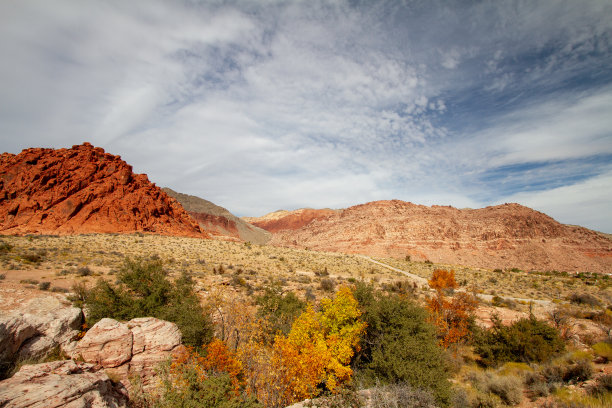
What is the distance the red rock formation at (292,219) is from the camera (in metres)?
122

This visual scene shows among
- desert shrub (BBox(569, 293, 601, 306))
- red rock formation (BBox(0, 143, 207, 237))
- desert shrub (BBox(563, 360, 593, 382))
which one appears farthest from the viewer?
red rock formation (BBox(0, 143, 207, 237))

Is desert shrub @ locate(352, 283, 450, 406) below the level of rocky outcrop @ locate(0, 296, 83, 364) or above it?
below

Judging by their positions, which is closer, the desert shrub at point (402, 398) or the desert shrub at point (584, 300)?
the desert shrub at point (402, 398)

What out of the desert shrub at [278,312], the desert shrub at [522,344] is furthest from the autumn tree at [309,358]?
the desert shrub at [522,344]

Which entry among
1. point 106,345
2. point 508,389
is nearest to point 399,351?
point 508,389

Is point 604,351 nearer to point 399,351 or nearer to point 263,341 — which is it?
point 399,351

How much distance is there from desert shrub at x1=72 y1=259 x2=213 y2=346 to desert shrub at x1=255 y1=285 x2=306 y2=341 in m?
2.91

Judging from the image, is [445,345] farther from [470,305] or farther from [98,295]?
[98,295]

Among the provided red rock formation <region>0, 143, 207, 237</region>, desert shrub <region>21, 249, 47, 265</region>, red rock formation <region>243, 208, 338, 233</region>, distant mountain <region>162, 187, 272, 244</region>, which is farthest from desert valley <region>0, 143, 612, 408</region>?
red rock formation <region>243, 208, 338, 233</region>

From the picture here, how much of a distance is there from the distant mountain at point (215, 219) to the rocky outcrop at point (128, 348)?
74.5 metres

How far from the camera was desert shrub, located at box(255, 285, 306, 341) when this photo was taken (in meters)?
11.7

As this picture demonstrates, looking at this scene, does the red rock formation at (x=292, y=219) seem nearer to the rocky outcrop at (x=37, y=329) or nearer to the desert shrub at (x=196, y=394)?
the rocky outcrop at (x=37, y=329)

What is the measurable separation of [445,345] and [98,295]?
15.9 m

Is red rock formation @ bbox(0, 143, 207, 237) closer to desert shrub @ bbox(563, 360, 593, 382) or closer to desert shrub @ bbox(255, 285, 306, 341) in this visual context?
desert shrub @ bbox(255, 285, 306, 341)
